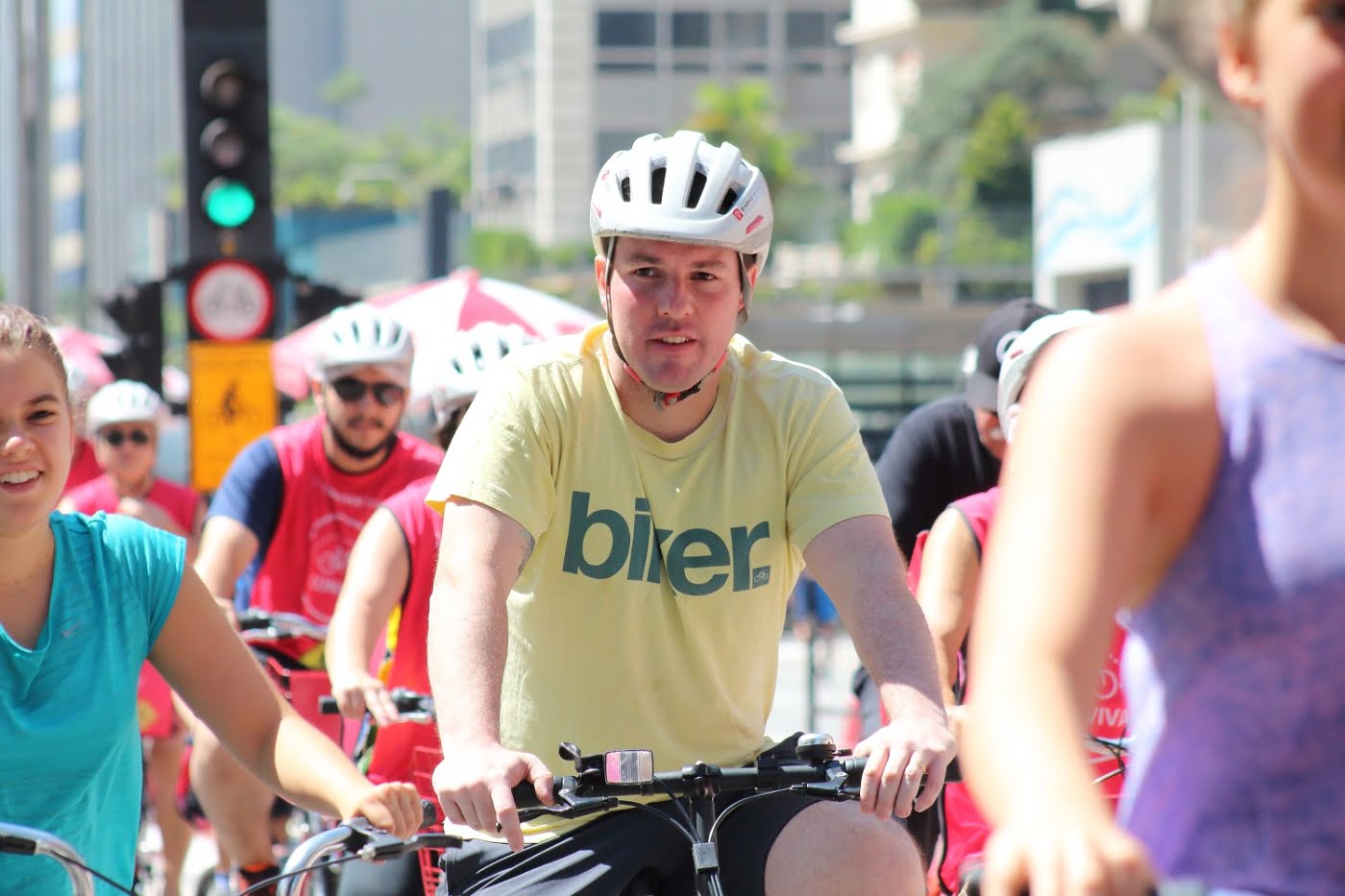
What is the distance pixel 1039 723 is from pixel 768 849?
5.87 ft

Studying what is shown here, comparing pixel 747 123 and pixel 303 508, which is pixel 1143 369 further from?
pixel 747 123

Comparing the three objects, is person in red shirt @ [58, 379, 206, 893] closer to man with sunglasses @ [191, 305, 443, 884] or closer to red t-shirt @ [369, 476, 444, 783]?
man with sunglasses @ [191, 305, 443, 884]

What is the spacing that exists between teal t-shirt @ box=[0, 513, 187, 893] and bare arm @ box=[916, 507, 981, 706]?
6.66 feet

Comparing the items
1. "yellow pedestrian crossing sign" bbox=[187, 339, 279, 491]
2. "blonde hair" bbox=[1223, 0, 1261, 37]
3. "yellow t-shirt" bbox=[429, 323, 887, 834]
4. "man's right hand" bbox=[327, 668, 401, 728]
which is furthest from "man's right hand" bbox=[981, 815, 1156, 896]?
"yellow pedestrian crossing sign" bbox=[187, 339, 279, 491]

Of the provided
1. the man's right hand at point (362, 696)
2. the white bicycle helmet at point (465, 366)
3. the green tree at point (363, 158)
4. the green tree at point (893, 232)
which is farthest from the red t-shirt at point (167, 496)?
the green tree at point (363, 158)

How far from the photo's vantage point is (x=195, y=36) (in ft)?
35.9

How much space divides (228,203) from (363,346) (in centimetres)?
389

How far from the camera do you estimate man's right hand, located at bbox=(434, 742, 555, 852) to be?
3332 millimetres

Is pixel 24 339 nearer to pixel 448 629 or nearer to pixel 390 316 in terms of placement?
pixel 448 629

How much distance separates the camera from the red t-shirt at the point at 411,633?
19.0ft

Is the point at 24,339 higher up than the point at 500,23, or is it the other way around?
the point at 500,23

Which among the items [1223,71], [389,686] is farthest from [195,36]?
[1223,71]

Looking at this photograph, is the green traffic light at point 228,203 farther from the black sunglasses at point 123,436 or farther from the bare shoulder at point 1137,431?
the bare shoulder at point 1137,431

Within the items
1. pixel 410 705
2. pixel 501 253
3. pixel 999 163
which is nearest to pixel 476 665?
pixel 410 705
